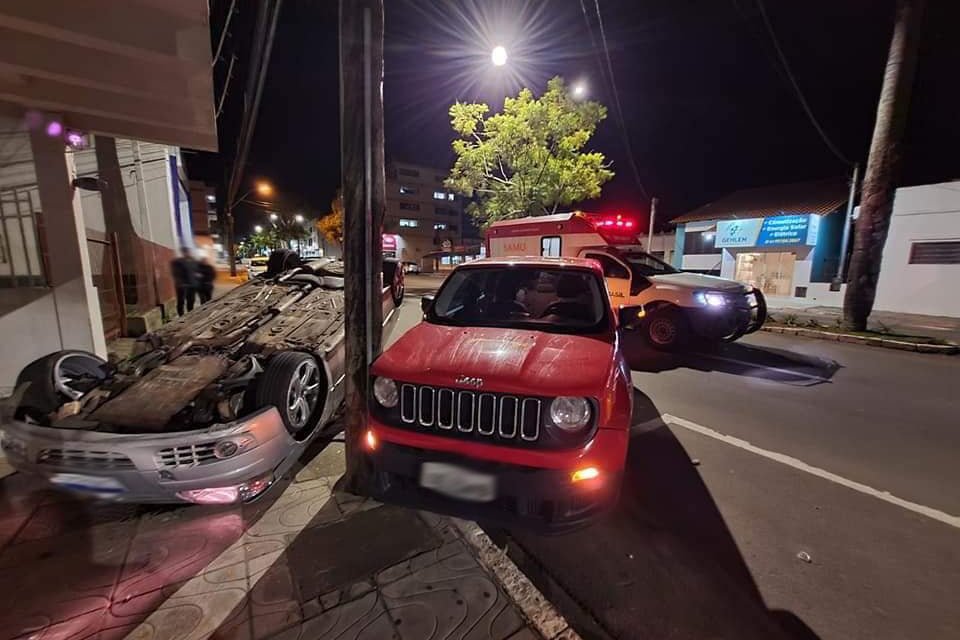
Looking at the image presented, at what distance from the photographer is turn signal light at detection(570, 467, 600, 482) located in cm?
225

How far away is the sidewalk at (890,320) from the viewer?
9.46m

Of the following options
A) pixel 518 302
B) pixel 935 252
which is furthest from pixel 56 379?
→ pixel 935 252

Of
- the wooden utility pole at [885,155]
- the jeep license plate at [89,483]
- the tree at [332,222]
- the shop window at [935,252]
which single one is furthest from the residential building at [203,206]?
the shop window at [935,252]

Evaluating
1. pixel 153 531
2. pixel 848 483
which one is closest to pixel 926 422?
pixel 848 483

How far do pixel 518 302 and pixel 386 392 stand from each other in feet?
6.08

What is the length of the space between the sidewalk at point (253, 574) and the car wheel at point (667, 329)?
595 cm

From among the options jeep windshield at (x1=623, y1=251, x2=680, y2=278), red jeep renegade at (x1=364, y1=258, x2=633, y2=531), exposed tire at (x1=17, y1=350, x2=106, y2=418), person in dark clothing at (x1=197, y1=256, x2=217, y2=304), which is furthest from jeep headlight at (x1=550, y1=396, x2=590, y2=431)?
jeep windshield at (x1=623, y1=251, x2=680, y2=278)

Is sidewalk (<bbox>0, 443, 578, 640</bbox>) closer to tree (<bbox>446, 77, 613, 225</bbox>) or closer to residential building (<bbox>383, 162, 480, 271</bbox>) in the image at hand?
tree (<bbox>446, 77, 613, 225</bbox>)

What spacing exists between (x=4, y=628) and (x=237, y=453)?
1134 mm

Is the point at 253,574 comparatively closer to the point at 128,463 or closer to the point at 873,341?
the point at 128,463

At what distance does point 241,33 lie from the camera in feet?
29.0

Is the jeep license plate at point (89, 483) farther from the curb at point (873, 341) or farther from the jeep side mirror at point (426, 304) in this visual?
the curb at point (873, 341)

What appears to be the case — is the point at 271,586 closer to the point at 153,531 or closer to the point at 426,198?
the point at 153,531

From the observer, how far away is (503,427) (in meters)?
2.41
